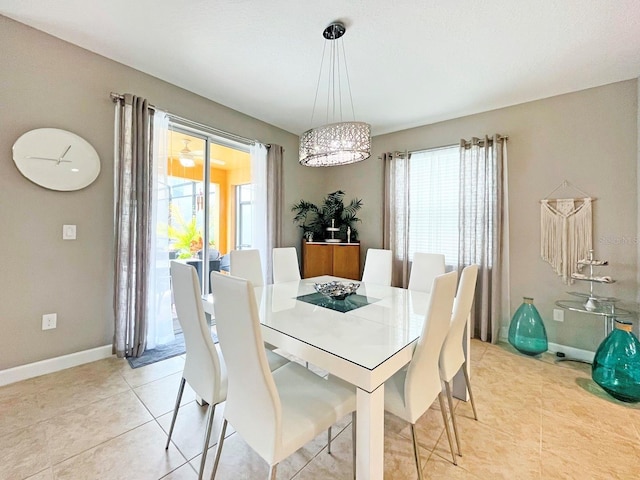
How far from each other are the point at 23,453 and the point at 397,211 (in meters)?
3.96

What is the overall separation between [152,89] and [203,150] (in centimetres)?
75

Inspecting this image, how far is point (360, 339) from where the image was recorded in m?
1.32

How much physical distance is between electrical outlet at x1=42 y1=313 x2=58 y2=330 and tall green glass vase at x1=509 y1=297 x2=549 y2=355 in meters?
4.25

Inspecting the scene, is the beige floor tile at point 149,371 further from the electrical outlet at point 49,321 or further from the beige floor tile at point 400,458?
the beige floor tile at point 400,458

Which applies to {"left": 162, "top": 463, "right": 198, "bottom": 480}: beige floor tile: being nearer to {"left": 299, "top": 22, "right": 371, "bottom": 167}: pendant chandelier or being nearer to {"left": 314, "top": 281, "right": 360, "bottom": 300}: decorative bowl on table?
{"left": 314, "top": 281, "right": 360, "bottom": 300}: decorative bowl on table

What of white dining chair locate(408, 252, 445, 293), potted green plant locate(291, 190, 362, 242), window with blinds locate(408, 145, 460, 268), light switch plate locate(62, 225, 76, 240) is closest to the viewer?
light switch plate locate(62, 225, 76, 240)

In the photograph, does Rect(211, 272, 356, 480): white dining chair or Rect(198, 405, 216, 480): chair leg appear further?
Rect(198, 405, 216, 480): chair leg

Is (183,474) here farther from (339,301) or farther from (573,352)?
(573,352)

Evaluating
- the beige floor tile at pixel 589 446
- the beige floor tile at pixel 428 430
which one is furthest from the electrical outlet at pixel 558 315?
the beige floor tile at pixel 428 430

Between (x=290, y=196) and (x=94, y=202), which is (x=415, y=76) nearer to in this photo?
(x=290, y=196)

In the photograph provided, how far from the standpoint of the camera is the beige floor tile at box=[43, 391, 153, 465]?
4.99 feet

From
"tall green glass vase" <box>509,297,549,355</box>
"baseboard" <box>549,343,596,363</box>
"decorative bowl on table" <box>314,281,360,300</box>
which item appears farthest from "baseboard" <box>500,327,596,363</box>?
"decorative bowl on table" <box>314,281,360,300</box>

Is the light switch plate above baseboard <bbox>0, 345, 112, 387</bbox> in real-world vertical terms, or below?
above

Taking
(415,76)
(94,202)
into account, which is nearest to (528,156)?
(415,76)
